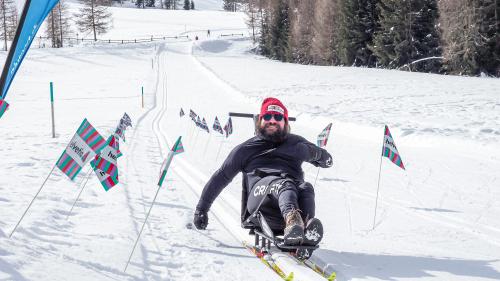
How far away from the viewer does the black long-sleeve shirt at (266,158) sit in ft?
16.0

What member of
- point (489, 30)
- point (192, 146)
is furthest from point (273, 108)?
point (489, 30)

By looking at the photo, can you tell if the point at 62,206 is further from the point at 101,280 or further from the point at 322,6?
the point at 322,6

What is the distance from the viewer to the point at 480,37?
2888cm

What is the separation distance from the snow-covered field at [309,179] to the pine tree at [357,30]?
56.4 feet

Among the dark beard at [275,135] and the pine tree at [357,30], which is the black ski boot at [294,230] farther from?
the pine tree at [357,30]

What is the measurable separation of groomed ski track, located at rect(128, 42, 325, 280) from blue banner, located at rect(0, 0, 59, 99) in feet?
6.95

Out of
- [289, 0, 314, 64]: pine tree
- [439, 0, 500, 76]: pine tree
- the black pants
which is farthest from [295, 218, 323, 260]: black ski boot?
[289, 0, 314, 64]: pine tree

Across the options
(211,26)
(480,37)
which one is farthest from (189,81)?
(211,26)

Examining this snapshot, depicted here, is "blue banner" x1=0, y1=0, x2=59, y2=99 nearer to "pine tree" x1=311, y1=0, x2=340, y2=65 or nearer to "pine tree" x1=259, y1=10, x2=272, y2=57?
"pine tree" x1=311, y1=0, x2=340, y2=65

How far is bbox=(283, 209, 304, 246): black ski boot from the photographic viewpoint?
12.4ft

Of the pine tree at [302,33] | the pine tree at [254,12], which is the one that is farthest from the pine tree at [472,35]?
the pine tree at [254,12]

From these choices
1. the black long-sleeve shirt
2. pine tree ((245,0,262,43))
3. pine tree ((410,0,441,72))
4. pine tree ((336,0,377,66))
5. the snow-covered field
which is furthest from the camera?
pine tree ((245,0,262,43))

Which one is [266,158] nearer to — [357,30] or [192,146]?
[192,146]

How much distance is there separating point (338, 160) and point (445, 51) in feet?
77.9
